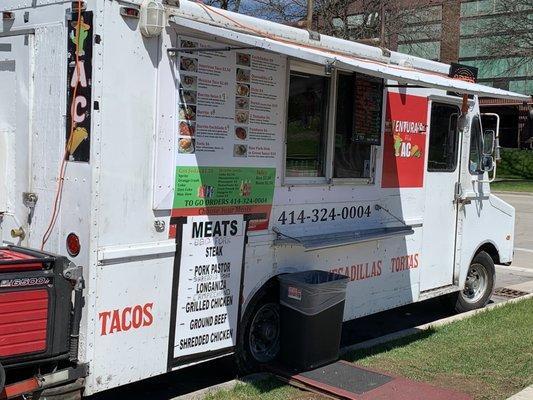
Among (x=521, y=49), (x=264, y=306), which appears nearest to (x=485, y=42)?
(x=521, y=49)

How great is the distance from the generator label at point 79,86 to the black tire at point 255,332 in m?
1.85

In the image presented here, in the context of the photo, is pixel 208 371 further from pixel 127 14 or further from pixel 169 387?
pixel 127 14

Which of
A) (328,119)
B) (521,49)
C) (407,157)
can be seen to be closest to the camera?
(328,119)

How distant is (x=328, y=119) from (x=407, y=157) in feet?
4.35

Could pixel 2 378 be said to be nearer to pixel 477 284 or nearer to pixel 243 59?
pixel 243 59

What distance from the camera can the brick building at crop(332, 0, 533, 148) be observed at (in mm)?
25188

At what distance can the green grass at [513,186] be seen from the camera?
29.1 metres

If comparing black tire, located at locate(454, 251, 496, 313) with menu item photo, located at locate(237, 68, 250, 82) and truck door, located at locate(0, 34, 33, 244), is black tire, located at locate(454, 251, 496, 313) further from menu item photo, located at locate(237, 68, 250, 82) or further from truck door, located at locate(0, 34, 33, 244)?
truck door, located at locate(0, 34, 33, 244)

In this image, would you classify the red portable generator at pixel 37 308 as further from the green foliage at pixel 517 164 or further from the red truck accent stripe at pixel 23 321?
the green foliage at pixel 517 164

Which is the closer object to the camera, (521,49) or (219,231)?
(219,231)

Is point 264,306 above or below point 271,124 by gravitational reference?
below

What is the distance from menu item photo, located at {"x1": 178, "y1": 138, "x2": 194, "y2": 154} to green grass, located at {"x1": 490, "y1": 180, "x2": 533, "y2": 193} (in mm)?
26375

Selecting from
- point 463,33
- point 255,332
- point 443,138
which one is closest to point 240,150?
point 255,332

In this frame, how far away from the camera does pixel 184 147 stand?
4562 millimetres
